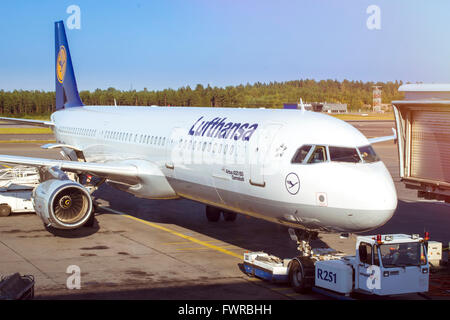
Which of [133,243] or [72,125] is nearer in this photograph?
[133,243]

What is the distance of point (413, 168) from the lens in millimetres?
22344

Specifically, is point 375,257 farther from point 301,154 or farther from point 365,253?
point 301,154

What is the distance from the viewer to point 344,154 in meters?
16.5

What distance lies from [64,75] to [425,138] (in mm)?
23643

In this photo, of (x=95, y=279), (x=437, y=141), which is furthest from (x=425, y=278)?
(x=95, y=279)

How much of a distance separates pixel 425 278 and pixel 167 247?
375 inches

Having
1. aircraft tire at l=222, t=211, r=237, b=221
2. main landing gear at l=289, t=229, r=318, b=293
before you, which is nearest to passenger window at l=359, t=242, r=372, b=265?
main landing gear at l=289, t=229, r=318, b=293

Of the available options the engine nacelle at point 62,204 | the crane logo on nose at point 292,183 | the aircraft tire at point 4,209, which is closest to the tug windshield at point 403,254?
the crane logo on nose at point 292,183

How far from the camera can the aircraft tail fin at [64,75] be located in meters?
37.7

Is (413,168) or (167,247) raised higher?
(413,168)

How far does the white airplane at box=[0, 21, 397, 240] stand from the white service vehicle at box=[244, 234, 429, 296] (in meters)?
0.73
